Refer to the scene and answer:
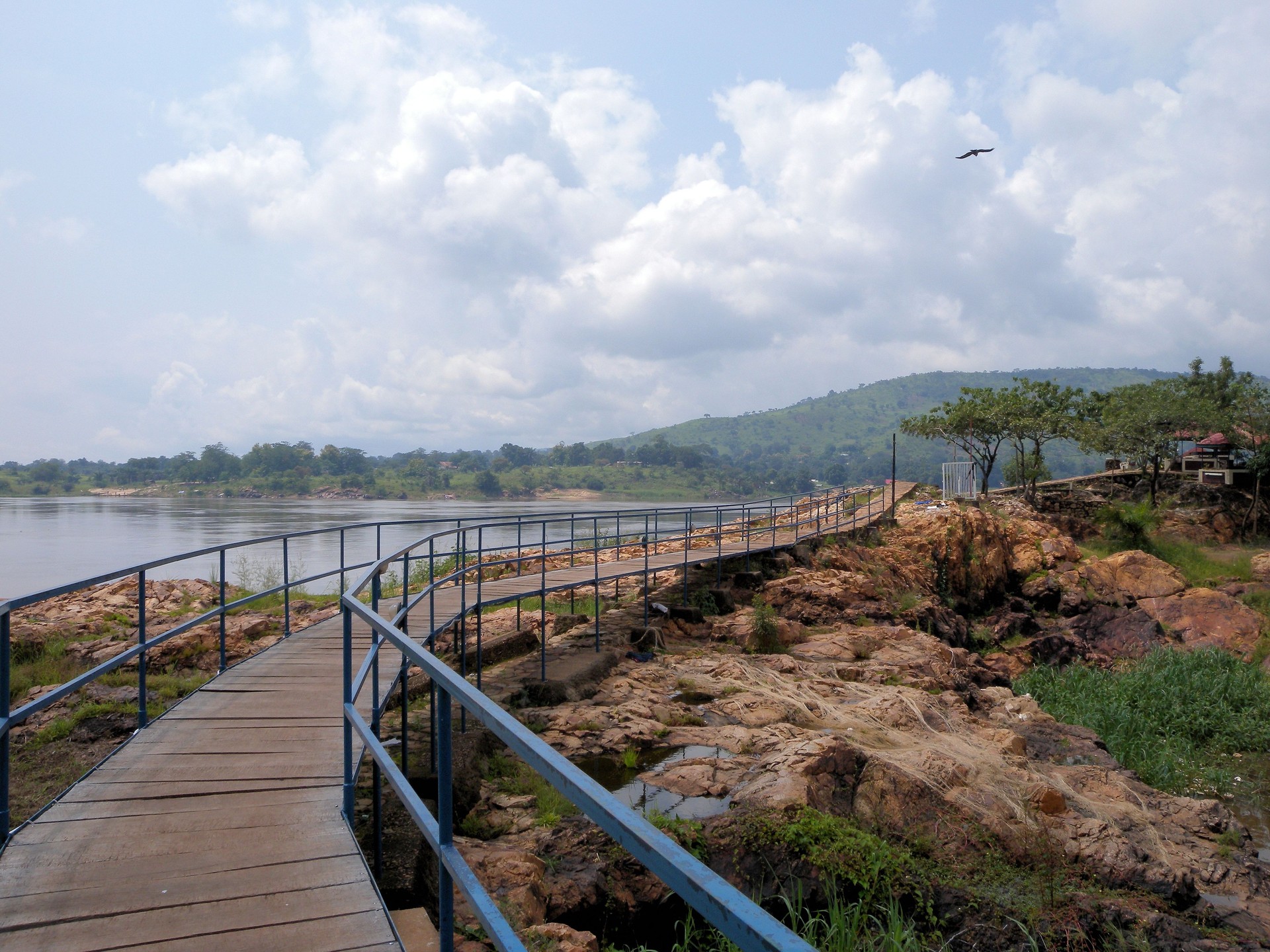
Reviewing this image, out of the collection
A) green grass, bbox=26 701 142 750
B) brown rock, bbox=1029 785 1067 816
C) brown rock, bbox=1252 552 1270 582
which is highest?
green grass, bbox=26 701 142 750

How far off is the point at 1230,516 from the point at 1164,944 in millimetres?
31119

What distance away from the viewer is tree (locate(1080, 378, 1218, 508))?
96.2ft

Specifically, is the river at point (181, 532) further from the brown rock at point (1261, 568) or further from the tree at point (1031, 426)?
the brown rock at point (1261, 568)

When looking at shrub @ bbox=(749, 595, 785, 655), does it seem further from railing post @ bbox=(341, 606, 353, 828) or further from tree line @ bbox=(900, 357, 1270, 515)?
tree line @ bbox=(900, 357, 1270, 515)

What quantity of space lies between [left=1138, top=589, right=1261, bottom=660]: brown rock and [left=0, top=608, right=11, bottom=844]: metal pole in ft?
68.7

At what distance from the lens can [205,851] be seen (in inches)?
135

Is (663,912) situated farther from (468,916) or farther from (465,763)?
(465,763)

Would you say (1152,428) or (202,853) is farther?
(1152,428)

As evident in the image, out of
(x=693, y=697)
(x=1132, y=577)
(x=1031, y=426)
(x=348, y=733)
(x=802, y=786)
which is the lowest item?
(x=1132, y=577)

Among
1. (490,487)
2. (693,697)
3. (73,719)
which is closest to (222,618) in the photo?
(73,719)

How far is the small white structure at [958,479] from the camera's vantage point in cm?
3247

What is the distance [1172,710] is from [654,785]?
11188mm

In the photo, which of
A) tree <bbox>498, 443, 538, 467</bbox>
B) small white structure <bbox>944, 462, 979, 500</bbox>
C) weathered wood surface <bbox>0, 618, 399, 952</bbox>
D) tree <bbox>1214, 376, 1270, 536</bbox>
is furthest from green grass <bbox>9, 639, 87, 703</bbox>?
tree <bbox>498, 443, 538, 467</bbox>

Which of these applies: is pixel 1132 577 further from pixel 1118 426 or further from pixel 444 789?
pixel 444 789
